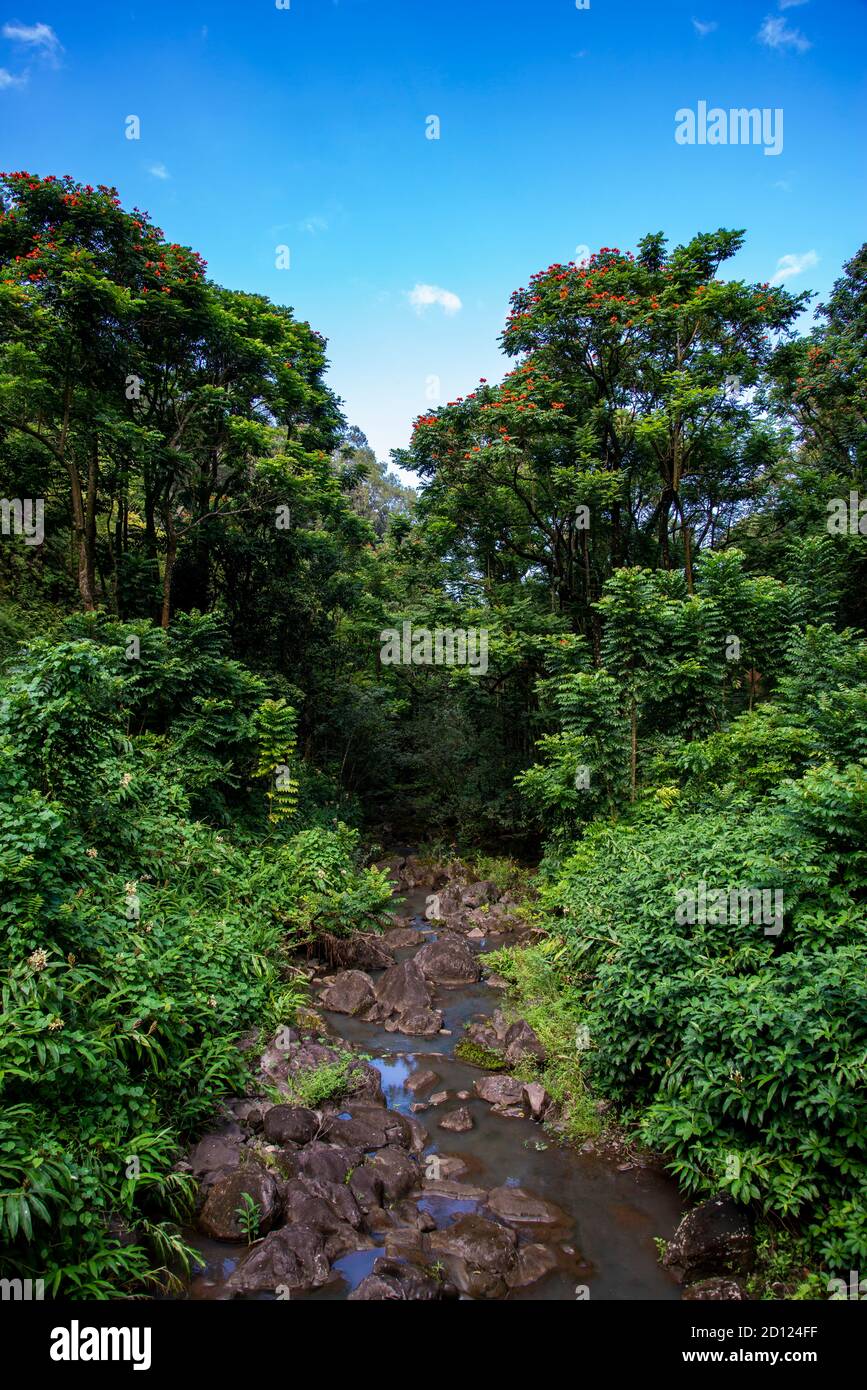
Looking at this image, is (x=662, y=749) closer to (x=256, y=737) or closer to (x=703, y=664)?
(x=703, y=664)

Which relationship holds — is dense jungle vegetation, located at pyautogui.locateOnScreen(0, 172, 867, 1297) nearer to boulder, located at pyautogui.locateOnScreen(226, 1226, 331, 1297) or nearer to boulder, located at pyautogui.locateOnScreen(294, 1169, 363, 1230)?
boulder, located at pyautogui.locateOnScreen(226, 1226, 331, 1297)

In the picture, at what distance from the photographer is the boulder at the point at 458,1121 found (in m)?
6.44


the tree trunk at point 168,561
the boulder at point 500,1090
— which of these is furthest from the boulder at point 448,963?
the tree trunk at point 168,561

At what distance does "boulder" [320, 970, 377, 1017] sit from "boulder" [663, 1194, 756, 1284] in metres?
5.05

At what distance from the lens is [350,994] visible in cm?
904

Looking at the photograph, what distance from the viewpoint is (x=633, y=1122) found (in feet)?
19.5

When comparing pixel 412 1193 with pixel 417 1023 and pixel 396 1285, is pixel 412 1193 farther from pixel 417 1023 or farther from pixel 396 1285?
pixel 417 1023

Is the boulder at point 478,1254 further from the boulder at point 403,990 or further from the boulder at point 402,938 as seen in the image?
the boulder at point 402,938

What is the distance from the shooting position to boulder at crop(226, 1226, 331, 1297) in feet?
14.3

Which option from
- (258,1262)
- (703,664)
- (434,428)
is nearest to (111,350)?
(434,428)

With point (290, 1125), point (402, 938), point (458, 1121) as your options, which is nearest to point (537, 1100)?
point (458, 1121)

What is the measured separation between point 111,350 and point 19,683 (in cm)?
713

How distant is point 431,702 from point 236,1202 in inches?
616

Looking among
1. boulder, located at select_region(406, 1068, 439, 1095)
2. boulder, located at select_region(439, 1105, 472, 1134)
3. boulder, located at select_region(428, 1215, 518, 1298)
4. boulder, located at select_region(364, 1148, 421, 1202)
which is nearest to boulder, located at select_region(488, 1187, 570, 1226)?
boulder, located at select_region(428, 1215, 518, 1298)
